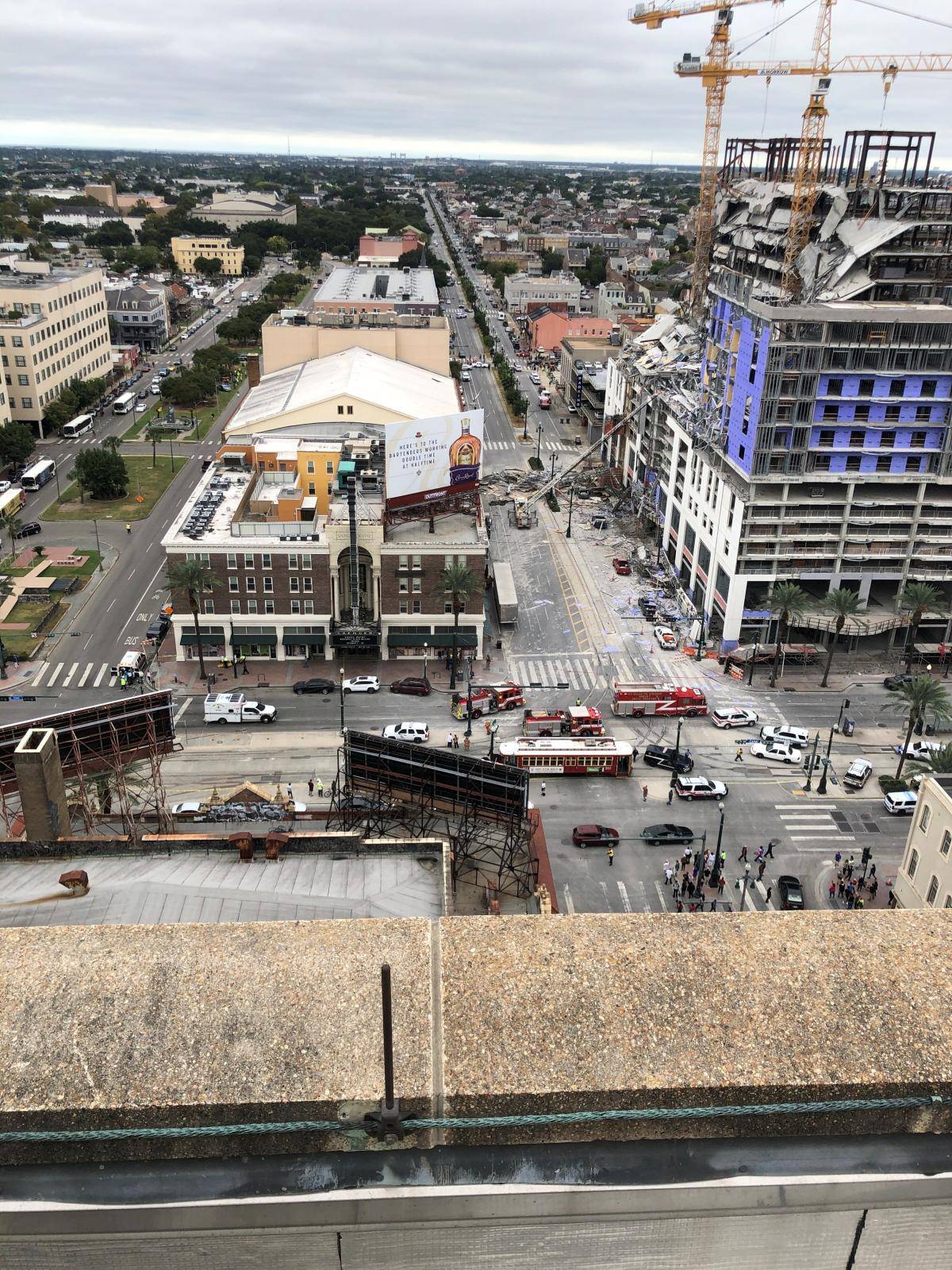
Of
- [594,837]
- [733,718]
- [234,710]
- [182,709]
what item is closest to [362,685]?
[234,710]

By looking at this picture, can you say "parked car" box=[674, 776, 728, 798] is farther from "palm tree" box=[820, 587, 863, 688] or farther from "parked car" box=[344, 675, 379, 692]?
"parked car" box=[344, 675, 379, 692]

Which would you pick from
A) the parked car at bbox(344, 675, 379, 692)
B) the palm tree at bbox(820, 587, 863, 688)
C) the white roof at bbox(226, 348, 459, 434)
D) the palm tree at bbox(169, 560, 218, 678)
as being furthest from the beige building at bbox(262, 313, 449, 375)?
the palm tree at bbox(820, 587, 863, 688)

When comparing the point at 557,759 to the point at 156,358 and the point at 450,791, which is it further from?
the point at 156,358

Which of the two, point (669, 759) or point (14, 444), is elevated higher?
point (14, 444)

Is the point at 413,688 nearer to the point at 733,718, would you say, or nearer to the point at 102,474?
the point at 733,718

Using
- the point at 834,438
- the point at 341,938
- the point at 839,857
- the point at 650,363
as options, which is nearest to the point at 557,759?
the point at 839,857

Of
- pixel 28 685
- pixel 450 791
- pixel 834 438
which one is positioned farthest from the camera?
pixel 834 438
